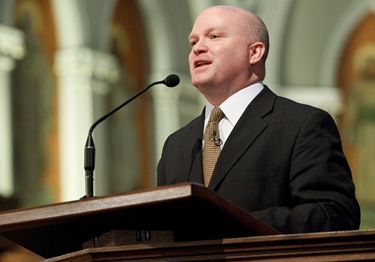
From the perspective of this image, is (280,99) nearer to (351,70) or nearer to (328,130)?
(328,130)

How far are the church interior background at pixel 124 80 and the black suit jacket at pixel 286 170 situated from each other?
698 cm

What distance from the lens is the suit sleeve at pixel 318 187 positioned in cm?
350

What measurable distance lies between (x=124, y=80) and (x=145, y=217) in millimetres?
11358

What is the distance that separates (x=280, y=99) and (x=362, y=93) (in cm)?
1372

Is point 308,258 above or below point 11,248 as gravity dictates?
below

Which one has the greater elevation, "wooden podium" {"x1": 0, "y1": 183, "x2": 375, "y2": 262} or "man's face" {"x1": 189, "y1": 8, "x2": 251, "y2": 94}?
"man's face" {"x1": 189, "y1": 8, "x2": 251, "y2": 94}

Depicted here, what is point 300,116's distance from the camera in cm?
390

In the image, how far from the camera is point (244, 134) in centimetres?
389

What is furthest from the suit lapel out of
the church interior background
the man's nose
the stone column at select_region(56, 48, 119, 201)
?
the stone column at select_region(56, 48, 119, 201)

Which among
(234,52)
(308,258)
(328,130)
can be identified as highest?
(234,52)

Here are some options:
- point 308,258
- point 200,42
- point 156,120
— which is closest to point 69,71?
point 156,120

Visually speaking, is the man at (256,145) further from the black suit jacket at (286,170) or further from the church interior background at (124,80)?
the church interior background at (124,80)

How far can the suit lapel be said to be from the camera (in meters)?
3.81

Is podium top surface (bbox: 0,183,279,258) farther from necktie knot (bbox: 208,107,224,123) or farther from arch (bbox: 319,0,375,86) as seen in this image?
arch (bbox: 319,0,375,86)
